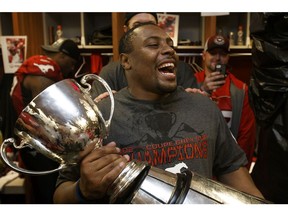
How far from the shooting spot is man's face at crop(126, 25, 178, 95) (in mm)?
978

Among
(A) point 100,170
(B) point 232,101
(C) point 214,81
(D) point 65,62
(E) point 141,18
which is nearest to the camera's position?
(A) point 100,170

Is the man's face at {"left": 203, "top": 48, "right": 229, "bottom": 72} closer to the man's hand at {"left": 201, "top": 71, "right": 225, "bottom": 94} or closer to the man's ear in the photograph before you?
the man's hand at {"left": 201, "top": 71, "right": 225, "bottom": 94}

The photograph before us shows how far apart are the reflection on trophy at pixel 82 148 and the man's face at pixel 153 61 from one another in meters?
0.30

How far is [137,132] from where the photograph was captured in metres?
0.94

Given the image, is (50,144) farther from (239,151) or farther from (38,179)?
(38,179)

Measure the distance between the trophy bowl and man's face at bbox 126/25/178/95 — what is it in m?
0.30

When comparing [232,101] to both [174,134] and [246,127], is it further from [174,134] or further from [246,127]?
[174,134]

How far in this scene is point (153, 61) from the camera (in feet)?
3.24

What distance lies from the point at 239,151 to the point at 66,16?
2710 mm

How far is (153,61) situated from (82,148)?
40cm

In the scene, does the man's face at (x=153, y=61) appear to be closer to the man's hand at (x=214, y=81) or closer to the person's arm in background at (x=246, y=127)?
the man's hand at (x=214, y=81)

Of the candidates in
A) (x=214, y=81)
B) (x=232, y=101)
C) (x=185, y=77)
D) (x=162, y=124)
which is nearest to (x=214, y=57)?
(x=232, y=101)

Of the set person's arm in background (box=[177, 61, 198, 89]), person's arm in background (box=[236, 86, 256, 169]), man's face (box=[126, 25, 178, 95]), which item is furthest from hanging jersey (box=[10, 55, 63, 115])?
person's arm in background (box=[236, 86, 256, 169])
